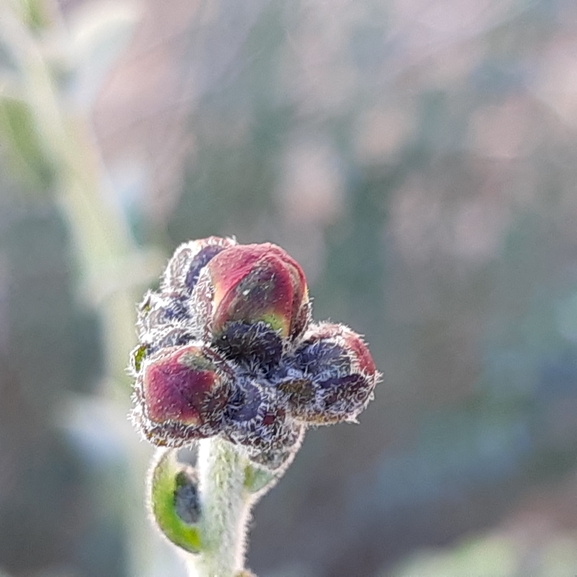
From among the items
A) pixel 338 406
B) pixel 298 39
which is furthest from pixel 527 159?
pixel 338 406

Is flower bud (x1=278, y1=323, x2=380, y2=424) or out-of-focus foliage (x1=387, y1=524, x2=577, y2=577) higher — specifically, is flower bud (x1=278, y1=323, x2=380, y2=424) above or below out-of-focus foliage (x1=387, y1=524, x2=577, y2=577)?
below

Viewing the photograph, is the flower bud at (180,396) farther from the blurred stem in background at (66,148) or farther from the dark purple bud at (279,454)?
the blurred stem in background at (66,148)

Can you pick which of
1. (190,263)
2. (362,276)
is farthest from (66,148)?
(362,276)

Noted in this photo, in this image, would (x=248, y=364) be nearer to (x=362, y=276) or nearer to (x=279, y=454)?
(x=279, y=454)

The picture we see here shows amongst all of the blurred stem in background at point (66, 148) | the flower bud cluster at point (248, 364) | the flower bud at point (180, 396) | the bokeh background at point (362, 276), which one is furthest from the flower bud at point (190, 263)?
the bokeh background at point (362, 276)

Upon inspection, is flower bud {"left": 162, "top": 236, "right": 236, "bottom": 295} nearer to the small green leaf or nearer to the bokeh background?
the small green leaf

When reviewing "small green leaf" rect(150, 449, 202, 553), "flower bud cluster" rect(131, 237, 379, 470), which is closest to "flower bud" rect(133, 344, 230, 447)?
"flower bud cluster" rect(131, 237, 379, 470)

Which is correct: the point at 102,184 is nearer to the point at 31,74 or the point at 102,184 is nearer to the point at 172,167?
the point at 31,74
